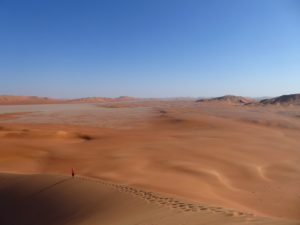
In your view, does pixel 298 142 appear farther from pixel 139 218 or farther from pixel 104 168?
pixel 139 218

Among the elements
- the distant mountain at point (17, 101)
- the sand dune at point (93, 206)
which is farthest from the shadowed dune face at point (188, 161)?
the distant mountain at point (17, 101)

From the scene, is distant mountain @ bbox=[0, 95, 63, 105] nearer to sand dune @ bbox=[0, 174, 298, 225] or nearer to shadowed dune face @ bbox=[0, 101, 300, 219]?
shadowed dune face @ bbox=[0, 101, 300, 219]

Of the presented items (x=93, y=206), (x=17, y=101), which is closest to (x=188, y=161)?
(x=93, y=206)

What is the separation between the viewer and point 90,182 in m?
9.80

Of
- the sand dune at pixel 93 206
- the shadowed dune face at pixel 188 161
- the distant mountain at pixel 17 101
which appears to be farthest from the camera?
the distant mountain at pixel 17 101

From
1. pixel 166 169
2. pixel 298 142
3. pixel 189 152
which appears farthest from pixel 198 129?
pixel 166 169

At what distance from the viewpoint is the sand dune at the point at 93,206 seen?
717 cm

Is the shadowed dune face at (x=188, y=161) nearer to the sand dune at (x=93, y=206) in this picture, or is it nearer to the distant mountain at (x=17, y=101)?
the sand dune at (x=93, y=206)

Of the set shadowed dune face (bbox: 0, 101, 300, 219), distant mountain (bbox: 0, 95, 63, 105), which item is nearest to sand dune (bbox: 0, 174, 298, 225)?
shadowed dune face (bbox: 0, 101, 300, 219)

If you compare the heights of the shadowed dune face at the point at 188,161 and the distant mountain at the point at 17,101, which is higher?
the distant mountain at the point at 17,101

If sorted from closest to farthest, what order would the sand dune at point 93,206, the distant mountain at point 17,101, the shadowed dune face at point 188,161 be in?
the sand dune at point 93,206
the shadowed dune face at point 188,161
the distant mountain at point 17,101

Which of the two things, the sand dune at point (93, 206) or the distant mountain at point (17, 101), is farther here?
the distant mountain at point (17, 101)

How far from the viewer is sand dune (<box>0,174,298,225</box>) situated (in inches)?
282

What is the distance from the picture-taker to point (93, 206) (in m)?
8.38
